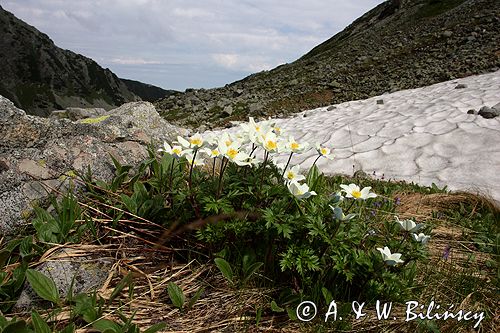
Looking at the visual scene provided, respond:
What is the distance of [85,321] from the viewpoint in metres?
2.43

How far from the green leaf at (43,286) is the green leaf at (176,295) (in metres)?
0.64

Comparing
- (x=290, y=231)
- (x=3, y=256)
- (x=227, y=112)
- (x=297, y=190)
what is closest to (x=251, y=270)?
(x=290, y=231)

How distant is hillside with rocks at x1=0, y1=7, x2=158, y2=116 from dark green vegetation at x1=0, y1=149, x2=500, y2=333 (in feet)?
439

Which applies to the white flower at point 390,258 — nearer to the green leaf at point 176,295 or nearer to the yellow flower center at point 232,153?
the yellow flower center at point 232,153

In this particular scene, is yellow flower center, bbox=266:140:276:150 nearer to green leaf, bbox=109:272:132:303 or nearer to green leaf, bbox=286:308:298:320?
green leaf, bbox=286:308:298:320

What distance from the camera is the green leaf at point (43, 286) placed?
244 cm

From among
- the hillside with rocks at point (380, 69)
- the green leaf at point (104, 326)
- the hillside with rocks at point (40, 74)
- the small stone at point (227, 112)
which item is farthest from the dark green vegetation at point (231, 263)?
the hillside with rocks at point (40, 74)

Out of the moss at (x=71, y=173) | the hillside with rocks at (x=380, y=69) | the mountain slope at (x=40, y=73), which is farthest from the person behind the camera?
the mountain slope at (x=40, y=73)

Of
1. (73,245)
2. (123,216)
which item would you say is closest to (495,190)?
(123,216)

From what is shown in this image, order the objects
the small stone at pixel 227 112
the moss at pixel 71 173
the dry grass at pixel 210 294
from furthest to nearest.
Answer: the small stone at pixel 227 112 < the moss at pixel 71 173 < the dry grass at pixel 210 294

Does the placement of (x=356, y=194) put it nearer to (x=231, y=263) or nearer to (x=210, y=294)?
(x=231, y=263)

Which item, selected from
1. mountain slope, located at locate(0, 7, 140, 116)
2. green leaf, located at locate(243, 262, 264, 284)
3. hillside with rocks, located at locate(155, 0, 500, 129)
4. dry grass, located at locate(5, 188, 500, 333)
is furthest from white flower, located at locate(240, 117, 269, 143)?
mountain slope, located at locate(0, 7, 140, 116)

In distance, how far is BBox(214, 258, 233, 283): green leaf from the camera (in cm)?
267

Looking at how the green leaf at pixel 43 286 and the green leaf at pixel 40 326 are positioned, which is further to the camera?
the green leaf at pixel 43 286
